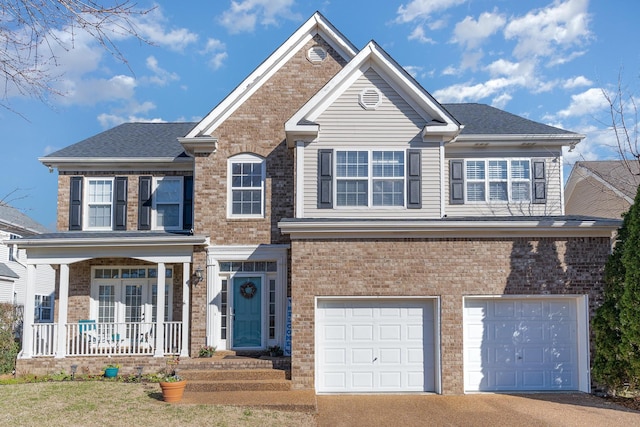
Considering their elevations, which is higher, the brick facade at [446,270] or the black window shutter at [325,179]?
the black window shutter at [325,179]

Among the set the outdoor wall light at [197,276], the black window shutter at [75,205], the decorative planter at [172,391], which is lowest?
the decorative planter at [172,391]

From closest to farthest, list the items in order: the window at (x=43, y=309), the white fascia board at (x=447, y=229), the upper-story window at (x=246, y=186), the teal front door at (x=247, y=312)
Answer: the white fascia board at (x=447, y=229), the teal front door at (x=247, y=312), the upper-story window at (x=246, y=186), the window at (x=43, y=309)

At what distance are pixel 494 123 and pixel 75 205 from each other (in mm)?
12859

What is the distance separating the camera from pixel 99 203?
699 inches

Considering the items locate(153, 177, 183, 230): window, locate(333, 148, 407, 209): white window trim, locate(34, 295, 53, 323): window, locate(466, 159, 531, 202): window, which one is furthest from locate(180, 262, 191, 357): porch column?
locate(34, 295, 53, 323): window

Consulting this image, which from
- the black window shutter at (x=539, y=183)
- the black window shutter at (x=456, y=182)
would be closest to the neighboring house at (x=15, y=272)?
the black window shutter at (x=456, y=182)

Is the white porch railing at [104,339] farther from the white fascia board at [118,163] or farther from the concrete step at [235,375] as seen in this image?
the white fascia board at [118,163]

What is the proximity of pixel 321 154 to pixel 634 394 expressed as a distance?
355 inches

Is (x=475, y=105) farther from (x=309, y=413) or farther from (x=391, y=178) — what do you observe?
(x=309, y=413)

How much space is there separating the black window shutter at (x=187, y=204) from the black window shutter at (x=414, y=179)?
667cm

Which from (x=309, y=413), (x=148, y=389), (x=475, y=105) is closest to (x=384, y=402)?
(x=309, y=413)

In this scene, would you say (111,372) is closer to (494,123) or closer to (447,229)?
(447,229)

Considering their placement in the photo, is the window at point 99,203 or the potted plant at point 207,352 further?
the window at point 99,203

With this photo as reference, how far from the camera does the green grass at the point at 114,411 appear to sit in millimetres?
10344
